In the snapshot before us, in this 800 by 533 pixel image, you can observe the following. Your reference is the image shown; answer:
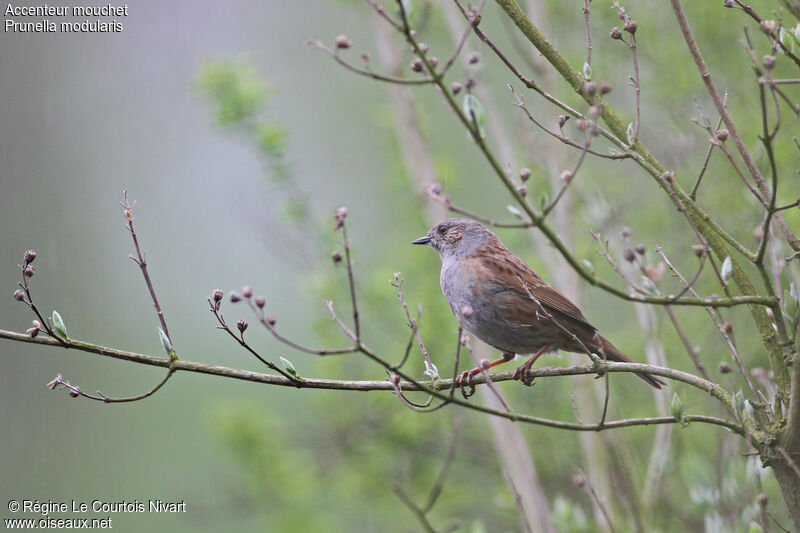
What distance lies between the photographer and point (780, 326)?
258 centimetres

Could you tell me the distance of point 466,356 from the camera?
5.88m

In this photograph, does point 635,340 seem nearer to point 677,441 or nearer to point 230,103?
point 677,441

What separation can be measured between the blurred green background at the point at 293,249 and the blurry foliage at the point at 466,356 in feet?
0.07

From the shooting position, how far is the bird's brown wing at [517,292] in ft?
15.2

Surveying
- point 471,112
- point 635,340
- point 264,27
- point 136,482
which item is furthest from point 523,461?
point 264,27

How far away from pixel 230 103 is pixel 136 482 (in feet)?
27.2

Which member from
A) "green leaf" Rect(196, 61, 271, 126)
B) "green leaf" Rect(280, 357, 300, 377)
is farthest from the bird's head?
"green leaf" Rect(280, 357, 300, 377)

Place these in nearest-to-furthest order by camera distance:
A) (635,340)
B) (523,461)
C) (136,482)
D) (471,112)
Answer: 1. (471,112)
2. (523,461)
3. (635,340)
4. (136,482)

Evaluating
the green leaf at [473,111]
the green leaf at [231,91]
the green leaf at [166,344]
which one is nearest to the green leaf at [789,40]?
the green leaf at [473,111]

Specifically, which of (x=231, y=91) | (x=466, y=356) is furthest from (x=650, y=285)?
(x=231, y=91)

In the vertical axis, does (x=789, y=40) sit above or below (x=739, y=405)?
above

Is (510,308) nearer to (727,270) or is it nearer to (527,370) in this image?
(527,370)

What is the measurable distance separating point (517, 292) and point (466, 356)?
4.25ft

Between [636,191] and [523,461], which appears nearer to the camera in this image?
[523,461]
